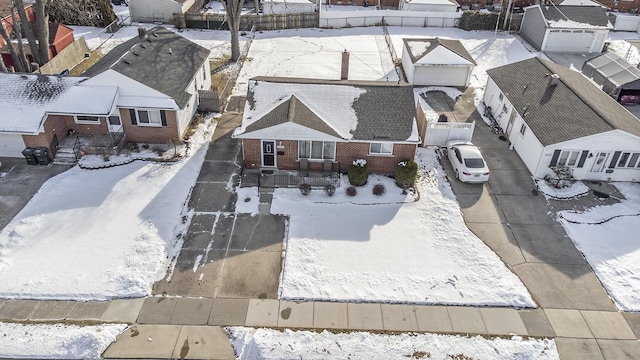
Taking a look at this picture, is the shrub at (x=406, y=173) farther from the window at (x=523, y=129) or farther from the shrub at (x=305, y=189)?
the window at (x=523, y=129)

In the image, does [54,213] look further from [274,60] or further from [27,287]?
[274,60]

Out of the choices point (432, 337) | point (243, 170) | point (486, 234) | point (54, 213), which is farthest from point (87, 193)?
point (486, 234)

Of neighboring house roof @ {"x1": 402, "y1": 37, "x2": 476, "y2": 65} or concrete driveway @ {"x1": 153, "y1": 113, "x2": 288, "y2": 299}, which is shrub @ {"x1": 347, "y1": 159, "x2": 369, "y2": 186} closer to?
concrete driveway @ {"x1": 153, "y1": 113, "x2": 288, "y2": 299}

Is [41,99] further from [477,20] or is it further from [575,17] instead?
[575,17]

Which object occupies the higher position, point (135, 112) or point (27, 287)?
point (135, 112)

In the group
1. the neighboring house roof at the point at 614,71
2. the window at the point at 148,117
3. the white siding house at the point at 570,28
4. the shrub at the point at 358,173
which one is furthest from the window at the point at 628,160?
the window at the point at 148,117

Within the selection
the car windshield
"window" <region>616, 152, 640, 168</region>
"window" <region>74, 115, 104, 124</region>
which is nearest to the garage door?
"window" <region>74, 115, 104, 124</region>

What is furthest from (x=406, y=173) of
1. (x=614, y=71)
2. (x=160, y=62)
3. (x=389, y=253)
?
(x=614, y=71)
